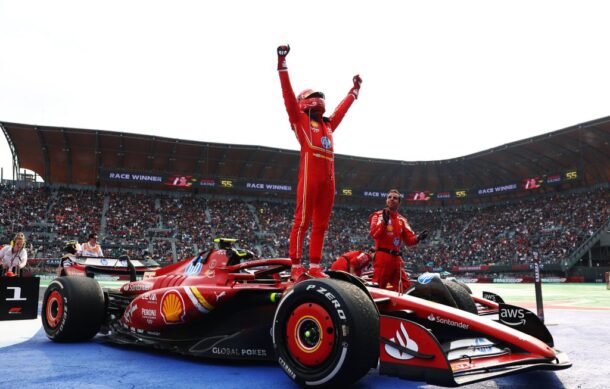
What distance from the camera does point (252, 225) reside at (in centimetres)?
4031

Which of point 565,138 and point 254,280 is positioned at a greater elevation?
point 565,138

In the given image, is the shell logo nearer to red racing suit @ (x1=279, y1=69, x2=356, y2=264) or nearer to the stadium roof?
red racing suit @ (x1=279, y1=69, x2=356, y2=264)

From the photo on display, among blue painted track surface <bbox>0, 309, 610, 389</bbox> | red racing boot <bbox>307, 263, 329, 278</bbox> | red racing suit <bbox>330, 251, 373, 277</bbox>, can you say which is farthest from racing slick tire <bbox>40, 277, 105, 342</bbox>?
red racing suit <bbox>330, 251, 373, 277</bbox>

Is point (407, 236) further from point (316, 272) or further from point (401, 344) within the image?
point (401, 344)

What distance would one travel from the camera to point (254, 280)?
4.73m

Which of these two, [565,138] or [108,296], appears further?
[565,138]

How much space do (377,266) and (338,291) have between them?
3.11m

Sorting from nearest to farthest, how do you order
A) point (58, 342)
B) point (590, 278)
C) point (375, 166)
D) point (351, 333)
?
point (351, 333)
point (58, 342)
point (590, 278)
point (375, 166)

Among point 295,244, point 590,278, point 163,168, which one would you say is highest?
point 163,168

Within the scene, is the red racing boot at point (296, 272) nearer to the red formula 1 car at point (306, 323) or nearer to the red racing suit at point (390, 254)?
the red formula 1 car at point (306, 323)

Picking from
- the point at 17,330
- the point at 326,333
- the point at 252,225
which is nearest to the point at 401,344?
the point at 326,333

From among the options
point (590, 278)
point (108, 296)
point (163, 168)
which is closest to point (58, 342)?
point (108, 296)

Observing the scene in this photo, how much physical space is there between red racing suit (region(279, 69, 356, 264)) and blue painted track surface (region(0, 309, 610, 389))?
1.21 metres

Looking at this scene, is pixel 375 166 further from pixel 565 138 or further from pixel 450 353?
pixel 450 353
